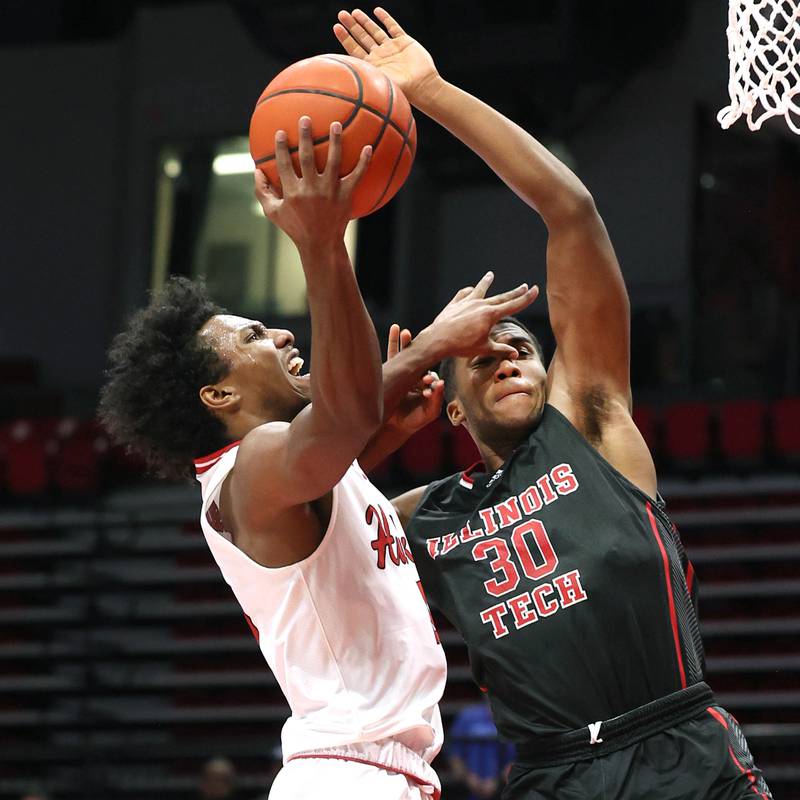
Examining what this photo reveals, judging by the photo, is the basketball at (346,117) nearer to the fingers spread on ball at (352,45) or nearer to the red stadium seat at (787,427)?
the fingers spread on ball at (352,45)

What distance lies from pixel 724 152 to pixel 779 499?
3203 mm

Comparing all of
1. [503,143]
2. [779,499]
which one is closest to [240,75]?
[779,499]

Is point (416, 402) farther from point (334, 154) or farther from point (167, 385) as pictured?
point (334, 154)

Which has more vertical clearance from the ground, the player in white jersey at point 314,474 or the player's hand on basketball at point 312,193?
the player's hand on basketball at point 312,193

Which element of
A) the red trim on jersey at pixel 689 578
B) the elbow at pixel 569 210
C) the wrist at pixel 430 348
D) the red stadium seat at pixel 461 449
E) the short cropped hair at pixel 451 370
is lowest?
the red stadium seat at pixel 461 449

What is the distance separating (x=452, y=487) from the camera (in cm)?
359

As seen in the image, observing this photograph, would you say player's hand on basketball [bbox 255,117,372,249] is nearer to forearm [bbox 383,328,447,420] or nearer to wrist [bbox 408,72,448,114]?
forearm [bbox 383,328,447,420]

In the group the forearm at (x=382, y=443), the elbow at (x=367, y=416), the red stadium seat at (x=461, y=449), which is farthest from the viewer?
the red stadium seat at (x=461, y=449)

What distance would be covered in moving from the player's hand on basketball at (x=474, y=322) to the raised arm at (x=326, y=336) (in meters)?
0.53

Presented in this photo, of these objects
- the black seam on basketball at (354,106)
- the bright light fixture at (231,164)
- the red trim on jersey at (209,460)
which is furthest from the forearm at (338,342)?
the bright light fixture at (231,164)

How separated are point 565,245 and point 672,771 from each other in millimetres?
1312

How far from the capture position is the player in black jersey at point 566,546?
10.2 feet

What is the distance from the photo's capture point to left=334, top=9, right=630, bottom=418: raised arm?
3375 mm

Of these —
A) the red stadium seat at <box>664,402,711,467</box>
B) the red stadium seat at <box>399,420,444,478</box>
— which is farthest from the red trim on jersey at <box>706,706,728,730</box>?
the red stadium seat at <box>399,420,444,478</box>
